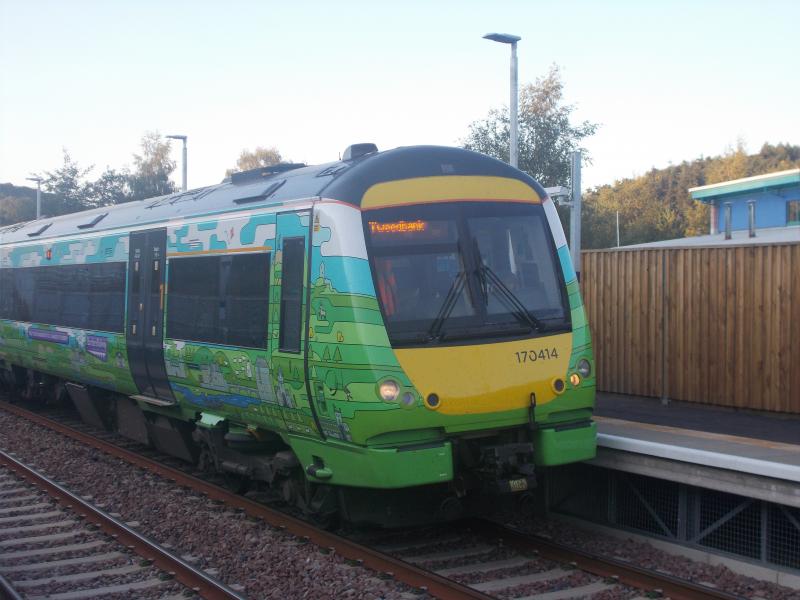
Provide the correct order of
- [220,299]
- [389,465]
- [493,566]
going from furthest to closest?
[220,299]
[493,566]
[389,465]

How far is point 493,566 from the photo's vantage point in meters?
7.37

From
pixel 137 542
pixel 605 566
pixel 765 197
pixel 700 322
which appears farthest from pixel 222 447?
pixel 765 197

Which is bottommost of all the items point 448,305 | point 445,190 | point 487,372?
point 487,372

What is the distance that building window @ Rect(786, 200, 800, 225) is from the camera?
28953 millimetres

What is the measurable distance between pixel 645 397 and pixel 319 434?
19.9ft

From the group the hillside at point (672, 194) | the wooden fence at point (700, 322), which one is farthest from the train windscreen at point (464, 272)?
the hillside at point (672, 194)

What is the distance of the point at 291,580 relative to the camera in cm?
703

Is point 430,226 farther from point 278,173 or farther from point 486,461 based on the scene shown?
point 278,173

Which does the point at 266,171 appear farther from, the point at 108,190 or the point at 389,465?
the point at 108,190

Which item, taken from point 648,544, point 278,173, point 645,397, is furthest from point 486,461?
point 645,397

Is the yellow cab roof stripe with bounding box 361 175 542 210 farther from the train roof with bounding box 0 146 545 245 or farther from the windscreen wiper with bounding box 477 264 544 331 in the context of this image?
the windscreen wiper with bounding box 477 264 544 331

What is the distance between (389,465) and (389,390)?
21.5 inches

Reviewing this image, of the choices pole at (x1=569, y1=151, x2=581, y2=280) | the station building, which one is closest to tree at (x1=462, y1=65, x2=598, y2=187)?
the station building

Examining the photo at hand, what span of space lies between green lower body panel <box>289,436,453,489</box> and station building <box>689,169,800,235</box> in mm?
22503
